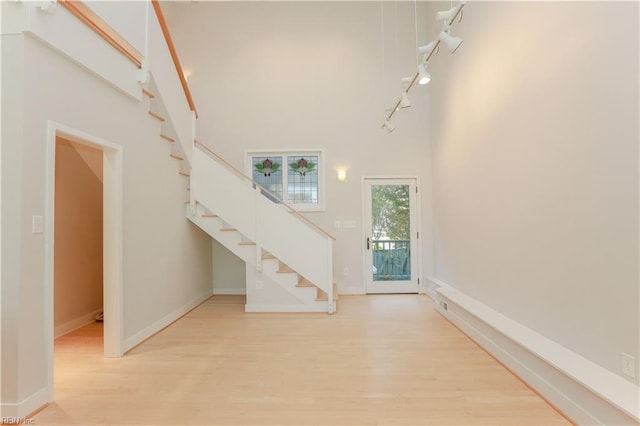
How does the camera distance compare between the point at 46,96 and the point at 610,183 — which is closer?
the point at 610,183

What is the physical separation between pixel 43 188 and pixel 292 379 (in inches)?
96.5

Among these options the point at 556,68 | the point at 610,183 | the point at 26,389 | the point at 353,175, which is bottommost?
the point at 26,389

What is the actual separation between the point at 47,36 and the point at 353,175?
14.7 ft

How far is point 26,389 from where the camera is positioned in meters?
2.08

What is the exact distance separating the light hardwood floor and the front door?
1825 mm

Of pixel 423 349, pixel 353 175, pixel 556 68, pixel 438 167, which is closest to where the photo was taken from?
pixel 556 68

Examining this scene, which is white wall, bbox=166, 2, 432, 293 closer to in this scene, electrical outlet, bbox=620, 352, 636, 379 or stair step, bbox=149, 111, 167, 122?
stair step, bbox=149, 111, 167, 122

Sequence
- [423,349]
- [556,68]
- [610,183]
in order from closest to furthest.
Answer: [610,183], [556,68], [423,349]

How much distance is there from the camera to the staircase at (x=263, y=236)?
14.9ft

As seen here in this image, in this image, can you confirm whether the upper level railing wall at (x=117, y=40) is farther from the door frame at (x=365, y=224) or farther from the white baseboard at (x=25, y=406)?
the door frame at (x=365, y=224)

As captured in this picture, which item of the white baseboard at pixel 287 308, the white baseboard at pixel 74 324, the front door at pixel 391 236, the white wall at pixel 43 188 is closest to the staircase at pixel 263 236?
the white baseboard at pixel 287 308

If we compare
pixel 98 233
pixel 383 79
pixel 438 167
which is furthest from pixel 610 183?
pixel 98 233

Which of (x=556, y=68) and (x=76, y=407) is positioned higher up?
(x=556, y=68)

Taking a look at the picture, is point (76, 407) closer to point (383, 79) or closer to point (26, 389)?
point (26, 389)
